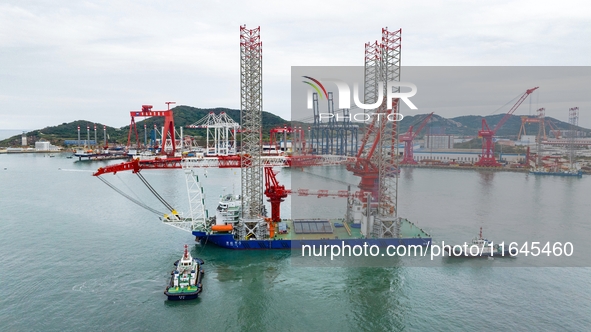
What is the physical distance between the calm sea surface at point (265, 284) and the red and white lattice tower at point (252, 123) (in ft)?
4.95

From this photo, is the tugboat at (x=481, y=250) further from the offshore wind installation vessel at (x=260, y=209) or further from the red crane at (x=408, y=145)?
the red crane at (x=408, y=145)

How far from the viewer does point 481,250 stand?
57.7 ft

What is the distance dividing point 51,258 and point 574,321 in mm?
21007

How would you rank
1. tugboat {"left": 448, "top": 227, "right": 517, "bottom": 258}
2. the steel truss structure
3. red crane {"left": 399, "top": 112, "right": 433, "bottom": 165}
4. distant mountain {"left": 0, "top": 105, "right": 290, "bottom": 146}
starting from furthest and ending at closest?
distant mountain {"left": 0, "top": 105, "right": 290, "bottom": 146} → red crane {"left": 399, "top": 112, "right": 433, "bottom": 165} → the steel truss structure → tugboat {"left": 448, "top": 227, "right": 517, "bottom": 258}

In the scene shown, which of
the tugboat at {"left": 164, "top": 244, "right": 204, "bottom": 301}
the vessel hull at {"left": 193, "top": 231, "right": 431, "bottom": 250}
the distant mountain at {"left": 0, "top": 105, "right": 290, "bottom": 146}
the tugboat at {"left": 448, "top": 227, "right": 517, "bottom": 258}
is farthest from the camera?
the distant mountain at {"left": 0, "top": 105, "right": 290, "bottom": 146}

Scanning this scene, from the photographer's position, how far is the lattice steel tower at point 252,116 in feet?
61.4

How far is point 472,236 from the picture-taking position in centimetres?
2055

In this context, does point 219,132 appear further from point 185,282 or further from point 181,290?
point 181,290

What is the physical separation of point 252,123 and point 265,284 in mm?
8020

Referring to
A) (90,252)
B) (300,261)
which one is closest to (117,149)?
(90,252)

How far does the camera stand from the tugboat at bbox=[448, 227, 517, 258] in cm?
1748

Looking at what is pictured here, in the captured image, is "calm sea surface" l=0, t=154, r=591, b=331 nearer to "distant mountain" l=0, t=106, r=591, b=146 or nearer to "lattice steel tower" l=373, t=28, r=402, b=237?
"lattice steel tower" l=373, t=28, r=402, b=237

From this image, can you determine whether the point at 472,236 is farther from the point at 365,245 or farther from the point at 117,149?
the point at 117,149

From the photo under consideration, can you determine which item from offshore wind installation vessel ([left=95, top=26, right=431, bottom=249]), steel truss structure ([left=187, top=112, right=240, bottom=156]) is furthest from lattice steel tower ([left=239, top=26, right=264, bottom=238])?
steel truss structure ([left=187, top=112, right=240, bottom=156])
